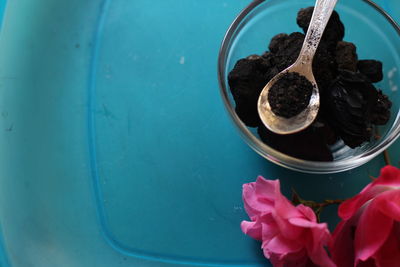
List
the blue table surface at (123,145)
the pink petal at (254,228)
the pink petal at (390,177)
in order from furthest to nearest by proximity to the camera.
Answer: the blue table surface at (123,145) < the pink petal at (254,228) < the pink petal at (390,177)

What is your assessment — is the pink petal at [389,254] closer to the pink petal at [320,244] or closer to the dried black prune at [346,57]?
the pink petal at [320,244]

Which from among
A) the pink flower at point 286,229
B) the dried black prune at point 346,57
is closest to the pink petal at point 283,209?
the pink flower at point 286,229

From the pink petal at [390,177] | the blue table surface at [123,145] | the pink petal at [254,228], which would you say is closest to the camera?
the pink petal at [390,177]

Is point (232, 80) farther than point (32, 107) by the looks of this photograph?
No

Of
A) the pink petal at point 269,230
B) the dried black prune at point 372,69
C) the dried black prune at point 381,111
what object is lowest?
the pink petal at point 269,230

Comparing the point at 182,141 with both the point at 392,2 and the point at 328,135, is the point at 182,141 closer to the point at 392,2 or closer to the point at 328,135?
the point at 328,135

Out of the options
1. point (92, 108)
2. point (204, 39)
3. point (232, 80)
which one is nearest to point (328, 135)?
point (232, 80)

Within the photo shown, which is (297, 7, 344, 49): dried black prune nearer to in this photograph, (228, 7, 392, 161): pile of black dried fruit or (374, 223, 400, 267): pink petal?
(228, 7, 392, 161): pile of black dried fruit
